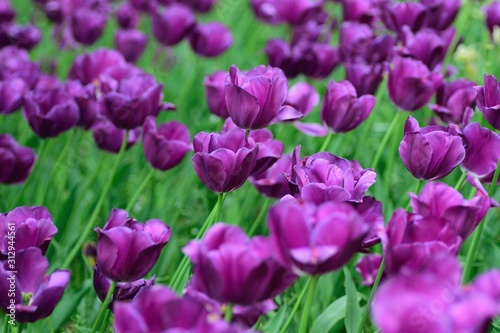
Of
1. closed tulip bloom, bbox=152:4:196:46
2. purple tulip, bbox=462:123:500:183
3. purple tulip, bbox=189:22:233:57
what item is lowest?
purple tulip, bbox=189:22:233:57

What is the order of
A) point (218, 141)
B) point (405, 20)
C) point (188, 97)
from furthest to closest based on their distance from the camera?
point (188, 97), point (405, 20), point (218, 141)

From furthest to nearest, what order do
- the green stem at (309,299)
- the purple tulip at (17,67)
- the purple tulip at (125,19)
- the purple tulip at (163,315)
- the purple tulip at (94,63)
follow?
1. the purple tulip at (125,19)
2. the purple tulip at (94,63)
3. the purple tulip at (17,67)
4. the green stem at (309,299)
5. the purple tulip at (163,315)

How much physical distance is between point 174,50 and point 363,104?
7.24ft

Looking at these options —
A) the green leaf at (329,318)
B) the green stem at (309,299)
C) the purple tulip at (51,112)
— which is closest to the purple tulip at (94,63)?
the purple tulip at (51,112)

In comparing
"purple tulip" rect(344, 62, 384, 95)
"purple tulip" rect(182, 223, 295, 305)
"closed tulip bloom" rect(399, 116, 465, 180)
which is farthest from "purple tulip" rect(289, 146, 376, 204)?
"purple tulip" rect(344, 62, 384, 95)

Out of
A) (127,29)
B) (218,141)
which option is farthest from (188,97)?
(218,141)

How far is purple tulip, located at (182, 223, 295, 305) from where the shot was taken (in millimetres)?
785

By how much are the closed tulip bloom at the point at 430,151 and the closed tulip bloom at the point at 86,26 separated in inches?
65.0

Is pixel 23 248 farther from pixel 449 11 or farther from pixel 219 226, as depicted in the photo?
pixel 449 11

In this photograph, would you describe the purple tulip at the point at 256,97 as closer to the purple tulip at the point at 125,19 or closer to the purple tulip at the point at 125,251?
the purple tulip at the point at 125,251

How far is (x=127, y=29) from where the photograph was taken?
294cm

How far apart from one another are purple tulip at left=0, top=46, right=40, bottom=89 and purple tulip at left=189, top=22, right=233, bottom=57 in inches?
22.4

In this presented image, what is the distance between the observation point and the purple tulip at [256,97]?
1274 millimetres

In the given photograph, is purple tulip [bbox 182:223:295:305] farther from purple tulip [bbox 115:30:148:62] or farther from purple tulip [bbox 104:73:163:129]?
purple tulip [bbox 115:30:148:62]
